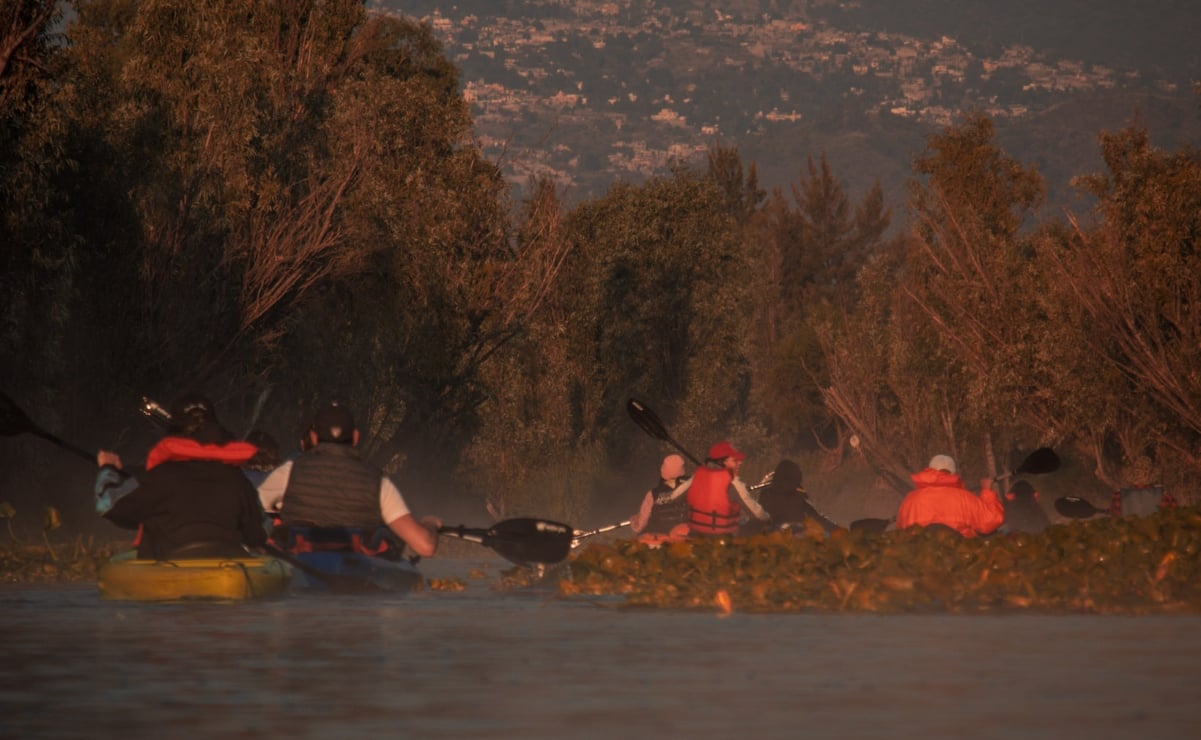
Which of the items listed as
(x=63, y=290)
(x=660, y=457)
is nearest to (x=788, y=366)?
(x=660, y=457)

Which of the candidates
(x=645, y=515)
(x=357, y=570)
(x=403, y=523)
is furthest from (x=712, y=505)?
(x=403, y=523)

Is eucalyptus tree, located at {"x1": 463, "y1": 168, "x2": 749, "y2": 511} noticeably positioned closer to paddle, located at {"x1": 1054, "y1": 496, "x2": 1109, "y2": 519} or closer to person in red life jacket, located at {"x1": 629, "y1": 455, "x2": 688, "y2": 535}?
paddle, located at {"x1": 1054, "y1": 496, "x2": 1109, "y2": 519}

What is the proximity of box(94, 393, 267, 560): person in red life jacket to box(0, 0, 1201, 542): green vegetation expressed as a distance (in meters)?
11.6

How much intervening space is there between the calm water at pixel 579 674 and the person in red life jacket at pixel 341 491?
89cm

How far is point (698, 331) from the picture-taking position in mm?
54219

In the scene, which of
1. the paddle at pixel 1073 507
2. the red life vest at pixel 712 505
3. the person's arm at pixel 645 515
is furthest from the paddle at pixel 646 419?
the red life vest at pixel 712 505

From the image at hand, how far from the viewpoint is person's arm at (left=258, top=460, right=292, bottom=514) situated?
730 inches

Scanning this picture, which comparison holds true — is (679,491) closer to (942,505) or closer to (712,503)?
(712,503)

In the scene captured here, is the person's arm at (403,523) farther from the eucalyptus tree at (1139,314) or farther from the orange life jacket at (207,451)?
the eucalyptus tree at (1139,314)

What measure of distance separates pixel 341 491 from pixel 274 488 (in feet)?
4.19

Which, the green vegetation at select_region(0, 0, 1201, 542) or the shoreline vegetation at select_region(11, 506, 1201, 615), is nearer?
the shoreline vegetation at select_region(11, 506, 1201, 615)

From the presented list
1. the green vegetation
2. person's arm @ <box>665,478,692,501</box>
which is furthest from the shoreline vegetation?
the green vegetation

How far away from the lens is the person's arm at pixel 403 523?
17391 millimetres

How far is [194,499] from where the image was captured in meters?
16.8
